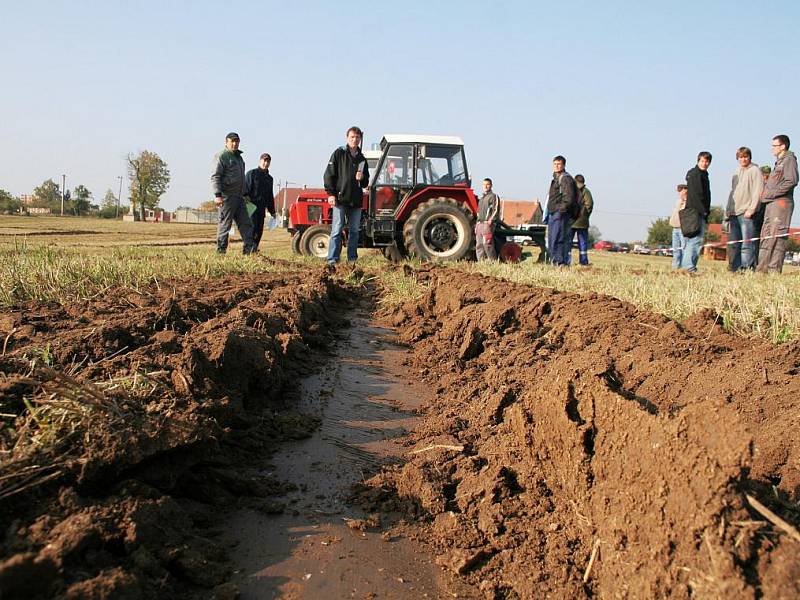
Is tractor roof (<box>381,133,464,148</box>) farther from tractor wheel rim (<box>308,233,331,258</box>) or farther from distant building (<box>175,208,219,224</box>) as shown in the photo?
distant building (<box>175,208,219,224</box>)

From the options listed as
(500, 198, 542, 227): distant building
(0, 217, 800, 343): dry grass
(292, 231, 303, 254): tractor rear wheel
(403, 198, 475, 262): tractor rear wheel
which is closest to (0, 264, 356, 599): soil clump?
(0, 217, 800, 343): dry grass

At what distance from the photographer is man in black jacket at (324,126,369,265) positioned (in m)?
9.07

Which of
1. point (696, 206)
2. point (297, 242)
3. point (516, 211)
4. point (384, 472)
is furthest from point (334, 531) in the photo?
point (516, 211)

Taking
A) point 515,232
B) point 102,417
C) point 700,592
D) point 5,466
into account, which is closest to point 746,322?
point 700,592

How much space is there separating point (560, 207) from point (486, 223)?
148cm

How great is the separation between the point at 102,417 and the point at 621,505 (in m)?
1.56

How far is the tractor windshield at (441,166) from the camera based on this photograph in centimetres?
1077

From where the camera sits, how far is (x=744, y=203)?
8.72 m

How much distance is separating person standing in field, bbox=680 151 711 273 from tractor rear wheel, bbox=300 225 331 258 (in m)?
6.07

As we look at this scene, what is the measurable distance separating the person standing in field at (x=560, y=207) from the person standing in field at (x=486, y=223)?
1099 millimetres

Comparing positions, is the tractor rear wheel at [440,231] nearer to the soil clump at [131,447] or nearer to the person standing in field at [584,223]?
the person standing in field at [584,223]

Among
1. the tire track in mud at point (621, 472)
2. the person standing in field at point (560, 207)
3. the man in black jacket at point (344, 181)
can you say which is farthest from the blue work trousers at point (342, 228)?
the tire track in mud at point (621, 472)

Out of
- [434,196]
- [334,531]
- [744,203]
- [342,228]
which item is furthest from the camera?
[434,196]

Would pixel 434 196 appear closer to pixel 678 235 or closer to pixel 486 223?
pixel 486 223
